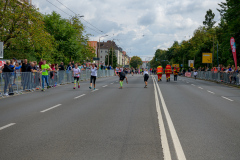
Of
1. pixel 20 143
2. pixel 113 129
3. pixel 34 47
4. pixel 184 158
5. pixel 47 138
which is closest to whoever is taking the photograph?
pixel 184 158

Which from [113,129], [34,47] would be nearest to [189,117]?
[113,129]

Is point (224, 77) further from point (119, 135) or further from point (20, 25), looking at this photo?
point (119, 135)

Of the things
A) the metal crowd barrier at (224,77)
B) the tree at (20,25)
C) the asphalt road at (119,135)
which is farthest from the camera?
Answer: the tree at (20,25)

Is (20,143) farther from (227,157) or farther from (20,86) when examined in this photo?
(20,86)

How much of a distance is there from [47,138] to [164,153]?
226cm

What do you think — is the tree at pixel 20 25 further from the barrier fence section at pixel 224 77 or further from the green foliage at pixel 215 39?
the green foliage at pixel 215 39

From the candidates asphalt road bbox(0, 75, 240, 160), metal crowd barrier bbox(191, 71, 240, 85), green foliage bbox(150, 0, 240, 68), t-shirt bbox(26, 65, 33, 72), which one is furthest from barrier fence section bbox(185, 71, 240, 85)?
asphalt road bbox(0, 75, 240, 160)

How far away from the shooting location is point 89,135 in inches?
236

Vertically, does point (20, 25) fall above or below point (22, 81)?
above

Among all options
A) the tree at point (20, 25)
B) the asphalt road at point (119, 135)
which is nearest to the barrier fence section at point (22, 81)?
the asphalt road at point (119, 135)

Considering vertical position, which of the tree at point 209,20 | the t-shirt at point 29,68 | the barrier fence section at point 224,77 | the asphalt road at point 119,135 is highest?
the tree at point 209,20

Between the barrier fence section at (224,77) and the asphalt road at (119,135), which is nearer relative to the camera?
the asphalt road at (119,135)

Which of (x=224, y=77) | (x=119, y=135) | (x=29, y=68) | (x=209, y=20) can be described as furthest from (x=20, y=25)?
(x=209, y=20)

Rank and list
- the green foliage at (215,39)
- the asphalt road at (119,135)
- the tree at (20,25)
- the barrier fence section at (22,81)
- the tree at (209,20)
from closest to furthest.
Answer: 1. the asphalt road at (119,135)
2. the barrier fence section at (22,81)
3. the tree at (20,25)
4. the green foliage at (215,39)
5. the tree at (209,20)
